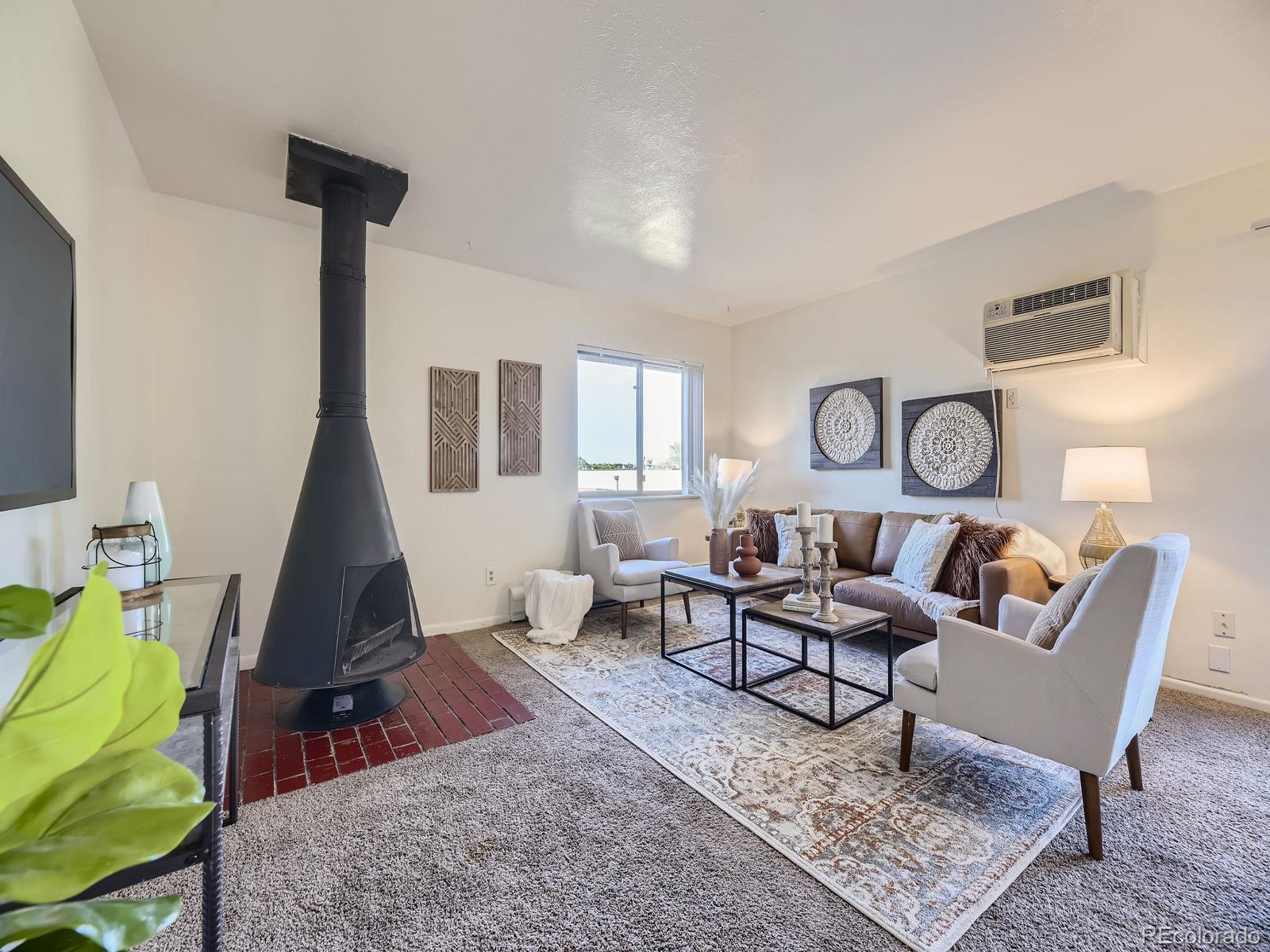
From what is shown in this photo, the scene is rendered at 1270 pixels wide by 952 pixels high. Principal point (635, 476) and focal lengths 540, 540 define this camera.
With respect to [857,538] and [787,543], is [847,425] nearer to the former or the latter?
[857,538]

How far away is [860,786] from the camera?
1.96 metres

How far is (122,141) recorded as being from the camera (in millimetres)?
2312

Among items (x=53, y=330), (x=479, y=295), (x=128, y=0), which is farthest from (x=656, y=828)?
(x=479, y=295)

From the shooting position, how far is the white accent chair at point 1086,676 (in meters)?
1.57

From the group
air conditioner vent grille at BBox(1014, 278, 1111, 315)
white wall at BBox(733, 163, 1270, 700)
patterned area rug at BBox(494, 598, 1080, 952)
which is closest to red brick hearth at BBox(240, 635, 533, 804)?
patterned area rug at BBox(494, 598, 1080, 952)

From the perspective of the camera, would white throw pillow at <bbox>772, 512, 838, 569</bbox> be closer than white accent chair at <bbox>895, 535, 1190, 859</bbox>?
No

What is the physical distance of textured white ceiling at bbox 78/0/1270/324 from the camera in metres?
1.80

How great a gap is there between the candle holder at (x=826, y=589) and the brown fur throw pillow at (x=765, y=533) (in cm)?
167

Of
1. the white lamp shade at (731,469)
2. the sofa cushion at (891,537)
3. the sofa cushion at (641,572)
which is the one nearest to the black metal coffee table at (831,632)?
the sofa cushion at (641,572)

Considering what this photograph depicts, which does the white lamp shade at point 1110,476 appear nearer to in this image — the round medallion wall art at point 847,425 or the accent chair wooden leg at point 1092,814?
the round medallion wall art at point 847,425

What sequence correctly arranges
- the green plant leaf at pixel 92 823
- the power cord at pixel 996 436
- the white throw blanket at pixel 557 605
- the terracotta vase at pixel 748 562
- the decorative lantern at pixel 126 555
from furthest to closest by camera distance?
1. the white throw blanket at pixel 557 605
2. the power cord at pixel 996 436
3. the terracotta vase at pixel 748 562
4. the decorative lantern at pixel 126 555
5. the green plant leaf at pixel 92 823

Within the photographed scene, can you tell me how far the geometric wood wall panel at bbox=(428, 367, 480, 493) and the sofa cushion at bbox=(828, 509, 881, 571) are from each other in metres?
2.75

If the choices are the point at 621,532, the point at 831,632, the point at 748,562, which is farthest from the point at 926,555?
the point at 621,532

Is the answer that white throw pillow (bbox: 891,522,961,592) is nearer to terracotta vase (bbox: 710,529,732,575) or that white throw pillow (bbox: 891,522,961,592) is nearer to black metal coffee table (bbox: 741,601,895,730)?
black metal coffee table (bbox: 741,601,895,730)
